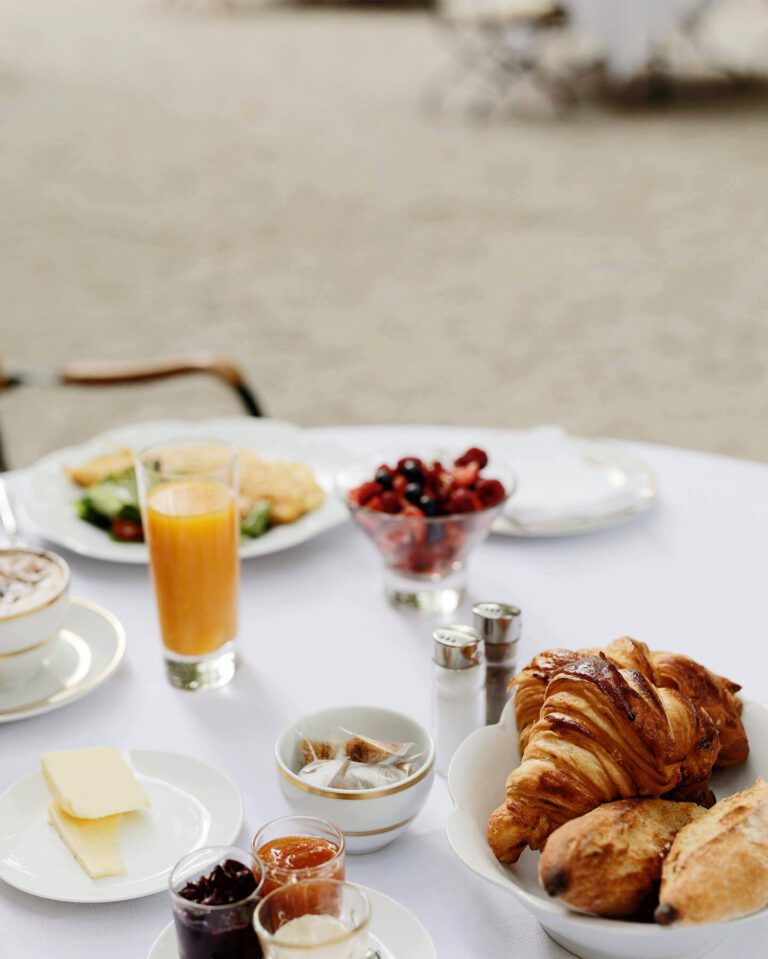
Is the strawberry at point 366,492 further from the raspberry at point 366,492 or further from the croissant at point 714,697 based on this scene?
the croissant at point 714,697

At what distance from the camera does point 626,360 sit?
3.63 metres

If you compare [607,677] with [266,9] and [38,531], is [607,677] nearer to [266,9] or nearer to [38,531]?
[38,531]

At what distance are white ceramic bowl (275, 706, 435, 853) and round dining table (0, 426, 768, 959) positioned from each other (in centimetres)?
3

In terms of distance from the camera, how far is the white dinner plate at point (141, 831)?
790 millimetres

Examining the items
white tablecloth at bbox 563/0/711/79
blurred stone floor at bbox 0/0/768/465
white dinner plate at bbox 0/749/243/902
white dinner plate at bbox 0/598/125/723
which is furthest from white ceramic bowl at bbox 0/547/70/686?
white tablecloth at bbox 563/0/711/79

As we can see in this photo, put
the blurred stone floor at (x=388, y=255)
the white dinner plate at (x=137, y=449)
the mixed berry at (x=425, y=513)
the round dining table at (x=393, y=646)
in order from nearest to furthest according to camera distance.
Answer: the round dining table at (x=393, y=646) < the mixed berry at (x=425, y=513) < the white dinner plate at (x=137, y=449) < the blurred stone floor at (x=388, y=255)

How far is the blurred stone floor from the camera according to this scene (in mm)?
3457

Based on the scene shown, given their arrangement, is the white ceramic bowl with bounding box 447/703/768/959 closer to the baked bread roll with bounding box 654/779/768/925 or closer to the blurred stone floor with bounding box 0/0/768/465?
the baked bread roll with bounding box 654/779/768/925

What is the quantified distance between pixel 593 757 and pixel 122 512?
71 centimetres

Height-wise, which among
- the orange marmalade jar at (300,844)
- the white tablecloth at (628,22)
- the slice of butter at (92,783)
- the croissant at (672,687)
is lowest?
the white tablecloth at (628,22)

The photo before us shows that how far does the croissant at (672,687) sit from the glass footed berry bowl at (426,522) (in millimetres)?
321

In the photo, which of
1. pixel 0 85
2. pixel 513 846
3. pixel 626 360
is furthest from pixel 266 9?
pixel 513 846

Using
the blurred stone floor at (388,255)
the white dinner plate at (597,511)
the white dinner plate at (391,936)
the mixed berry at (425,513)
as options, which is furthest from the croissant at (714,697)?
the blurred stone floor at (388,255)

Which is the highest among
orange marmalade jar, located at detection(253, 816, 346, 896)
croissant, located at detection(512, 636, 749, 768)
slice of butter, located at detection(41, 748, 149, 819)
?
croissant, located at detection(512, 636, 749, 768)
